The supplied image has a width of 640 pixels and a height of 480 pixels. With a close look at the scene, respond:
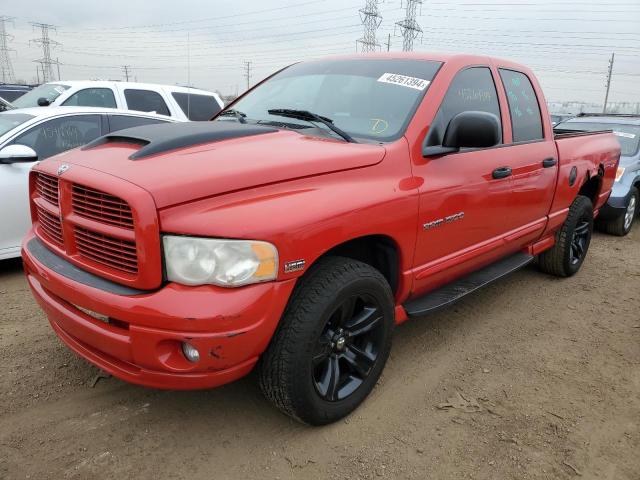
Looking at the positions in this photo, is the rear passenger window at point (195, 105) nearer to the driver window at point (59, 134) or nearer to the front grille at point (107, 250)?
the driver window at point (59, 134)

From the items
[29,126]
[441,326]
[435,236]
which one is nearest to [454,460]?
[435,236]

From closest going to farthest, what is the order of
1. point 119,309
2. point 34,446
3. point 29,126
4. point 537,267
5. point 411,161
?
1. point 119,309
2. point 34,446
3. point 411,161
4. point 29,126
5. point 537,267

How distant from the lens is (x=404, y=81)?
2.96 meters

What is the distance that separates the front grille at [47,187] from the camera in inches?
95.0

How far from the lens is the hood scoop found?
7.45 ft

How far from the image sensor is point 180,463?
223 centimetres

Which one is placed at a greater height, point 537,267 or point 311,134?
point 311,134

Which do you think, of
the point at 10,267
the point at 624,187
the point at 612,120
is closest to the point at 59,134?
the point at 10,267

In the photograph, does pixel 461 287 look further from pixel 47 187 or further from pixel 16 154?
pixel 16 154

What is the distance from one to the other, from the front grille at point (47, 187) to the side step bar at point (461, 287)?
76.7 inches

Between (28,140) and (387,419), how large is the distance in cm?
413

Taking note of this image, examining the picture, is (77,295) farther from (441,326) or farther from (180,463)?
(441,326)

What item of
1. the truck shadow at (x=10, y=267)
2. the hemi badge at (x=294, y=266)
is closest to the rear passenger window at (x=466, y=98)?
the hemi badge at (x=294, y=266)

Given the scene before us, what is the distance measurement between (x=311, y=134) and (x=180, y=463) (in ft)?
5.84
